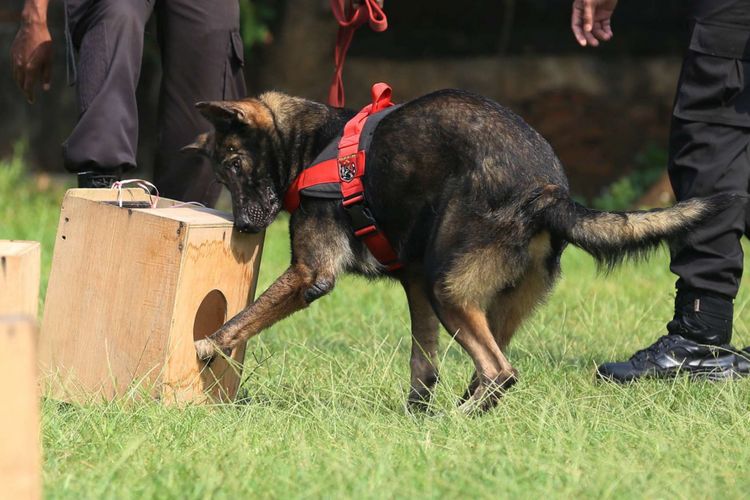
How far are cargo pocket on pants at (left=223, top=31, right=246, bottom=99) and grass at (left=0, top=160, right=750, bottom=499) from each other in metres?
1.06

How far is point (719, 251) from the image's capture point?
442 cm

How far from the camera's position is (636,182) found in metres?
9.91

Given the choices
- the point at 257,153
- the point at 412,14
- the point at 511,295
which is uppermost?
the point at 412,14

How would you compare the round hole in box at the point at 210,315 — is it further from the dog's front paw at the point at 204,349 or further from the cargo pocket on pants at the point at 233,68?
the cargo pocket on pants at the point at 233,68

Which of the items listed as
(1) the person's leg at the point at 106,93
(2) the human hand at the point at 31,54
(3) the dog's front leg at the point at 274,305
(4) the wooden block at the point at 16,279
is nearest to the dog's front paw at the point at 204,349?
(3) the dog's front leg at the point at 274,305

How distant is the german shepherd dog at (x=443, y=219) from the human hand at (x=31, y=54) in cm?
89

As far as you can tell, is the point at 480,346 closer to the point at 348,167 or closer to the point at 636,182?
the point at 348,167

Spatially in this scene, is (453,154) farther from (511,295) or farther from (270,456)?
(270,456)

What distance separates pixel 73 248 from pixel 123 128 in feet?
1.86

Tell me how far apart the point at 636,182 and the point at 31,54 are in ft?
20.9

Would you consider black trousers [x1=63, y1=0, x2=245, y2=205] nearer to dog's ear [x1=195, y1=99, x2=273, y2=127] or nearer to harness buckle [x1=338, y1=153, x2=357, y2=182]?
dog's ear [x1=195, y1=99, x2=273, y2=127]

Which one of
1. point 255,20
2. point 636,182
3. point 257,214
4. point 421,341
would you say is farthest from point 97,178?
point 636,182

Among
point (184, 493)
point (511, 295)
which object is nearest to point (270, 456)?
point (184, 493)

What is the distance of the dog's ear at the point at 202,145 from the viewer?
4410mm
